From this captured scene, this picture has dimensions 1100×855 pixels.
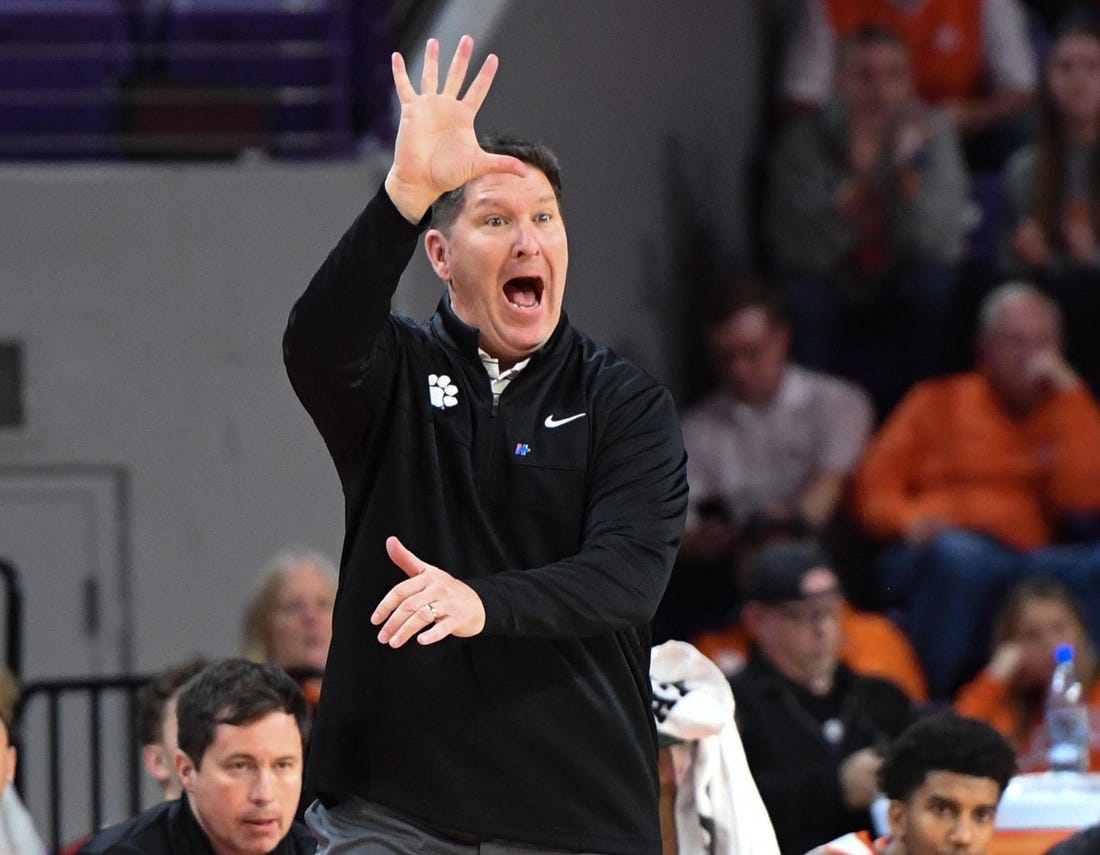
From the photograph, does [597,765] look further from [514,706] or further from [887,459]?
[887,459]

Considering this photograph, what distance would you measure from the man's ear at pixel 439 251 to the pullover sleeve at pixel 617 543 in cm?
32

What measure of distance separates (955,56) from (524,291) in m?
6.06

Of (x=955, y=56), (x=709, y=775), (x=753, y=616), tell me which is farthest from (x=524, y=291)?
(x=955, y=56)

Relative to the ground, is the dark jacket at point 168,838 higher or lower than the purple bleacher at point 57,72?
lower

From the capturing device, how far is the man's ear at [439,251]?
3281mm

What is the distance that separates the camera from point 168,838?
430 centimetres

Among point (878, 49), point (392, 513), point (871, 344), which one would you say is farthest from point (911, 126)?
point (392, 513)

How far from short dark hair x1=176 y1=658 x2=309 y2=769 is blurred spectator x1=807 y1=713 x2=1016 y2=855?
1.14 meters

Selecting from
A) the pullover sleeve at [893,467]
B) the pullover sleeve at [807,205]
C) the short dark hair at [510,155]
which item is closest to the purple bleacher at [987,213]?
the pullover sleeve at [807,205]

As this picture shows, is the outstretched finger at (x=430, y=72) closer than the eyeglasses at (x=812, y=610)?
Yes

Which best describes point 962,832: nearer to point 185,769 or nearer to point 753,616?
point 185,769

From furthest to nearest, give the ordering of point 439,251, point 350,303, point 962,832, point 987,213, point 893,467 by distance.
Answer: point 987,213
point 893,467
point 962,832
point 439,251
point 350,303

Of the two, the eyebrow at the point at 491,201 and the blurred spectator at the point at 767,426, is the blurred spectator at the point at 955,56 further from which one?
the eyebrow at the point at 491,201

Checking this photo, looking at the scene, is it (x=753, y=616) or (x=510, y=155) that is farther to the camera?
(x=753, y=616)
